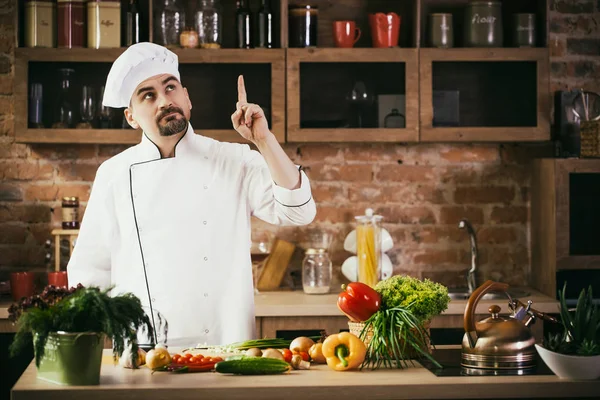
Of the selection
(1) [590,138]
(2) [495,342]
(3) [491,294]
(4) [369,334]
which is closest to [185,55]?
(3) [491,294]

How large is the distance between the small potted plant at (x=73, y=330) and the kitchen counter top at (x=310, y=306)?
166cm

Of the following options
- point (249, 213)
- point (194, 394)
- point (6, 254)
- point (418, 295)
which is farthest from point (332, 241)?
point (194, 394)

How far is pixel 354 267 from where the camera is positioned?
440cm

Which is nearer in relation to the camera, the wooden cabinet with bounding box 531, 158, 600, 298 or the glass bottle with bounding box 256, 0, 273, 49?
the wooden cabinet with bounding box 531, 158, 600, 298

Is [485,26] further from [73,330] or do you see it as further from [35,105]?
[73,330]

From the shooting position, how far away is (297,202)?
2.96 metres

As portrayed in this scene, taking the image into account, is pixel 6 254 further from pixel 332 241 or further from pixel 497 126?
pixel 497 126

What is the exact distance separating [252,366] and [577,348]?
870mm

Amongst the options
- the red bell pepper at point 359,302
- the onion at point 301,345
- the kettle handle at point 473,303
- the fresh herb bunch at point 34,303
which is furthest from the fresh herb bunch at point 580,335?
the fresh herb bunch at point 34,303

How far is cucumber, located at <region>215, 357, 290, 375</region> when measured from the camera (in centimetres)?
241

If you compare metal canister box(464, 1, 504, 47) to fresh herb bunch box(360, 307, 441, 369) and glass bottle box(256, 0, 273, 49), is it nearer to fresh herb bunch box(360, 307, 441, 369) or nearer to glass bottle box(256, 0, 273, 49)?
glass bottle box(256, 0, 273, 49)

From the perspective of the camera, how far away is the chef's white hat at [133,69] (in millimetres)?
3172

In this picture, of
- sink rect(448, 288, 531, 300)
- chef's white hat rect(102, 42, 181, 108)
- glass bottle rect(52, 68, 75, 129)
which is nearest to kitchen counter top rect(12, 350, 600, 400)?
chef's white hat rect(102, 42, 181, 108)

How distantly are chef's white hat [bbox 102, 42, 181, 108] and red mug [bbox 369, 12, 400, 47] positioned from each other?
139 cm
